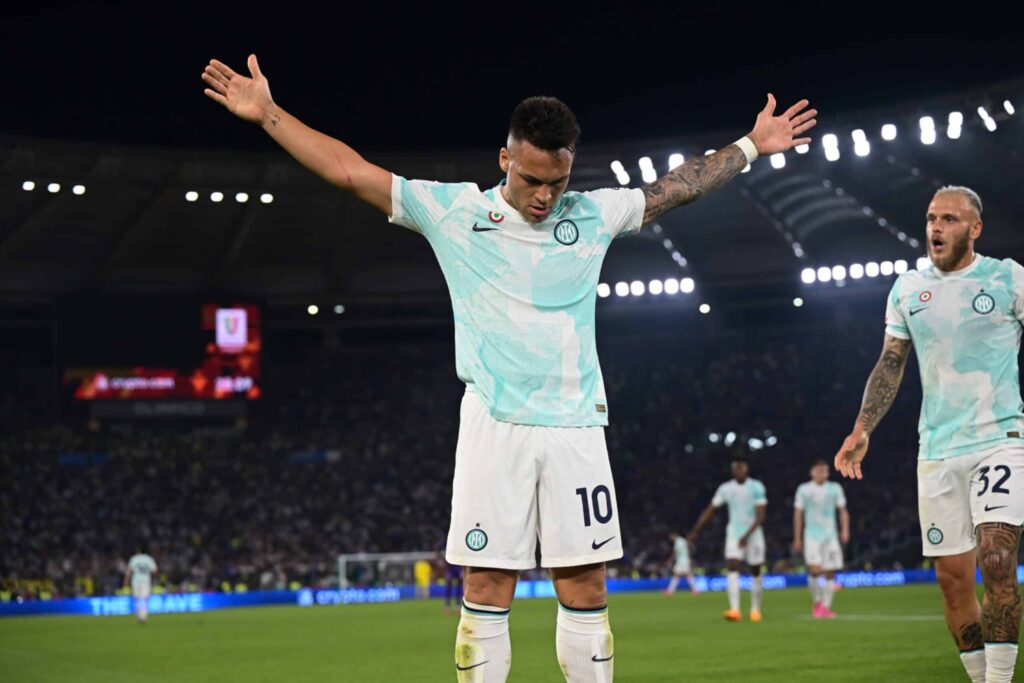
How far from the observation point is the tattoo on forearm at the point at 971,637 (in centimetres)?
703

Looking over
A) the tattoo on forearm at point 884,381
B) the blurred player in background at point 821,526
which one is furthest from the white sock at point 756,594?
the tattoo on forearm at point 884,381

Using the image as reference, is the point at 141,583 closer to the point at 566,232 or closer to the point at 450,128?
the point at 450,128

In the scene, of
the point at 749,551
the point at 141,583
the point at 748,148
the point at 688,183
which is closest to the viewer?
the point at 688,183

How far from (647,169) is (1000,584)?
26.6 meters

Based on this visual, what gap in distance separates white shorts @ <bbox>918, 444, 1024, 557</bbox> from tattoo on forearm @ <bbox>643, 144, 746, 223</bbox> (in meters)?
2.39

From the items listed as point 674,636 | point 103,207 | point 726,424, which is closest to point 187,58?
point 103,207

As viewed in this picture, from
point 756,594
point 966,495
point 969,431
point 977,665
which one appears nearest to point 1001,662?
point 977,665

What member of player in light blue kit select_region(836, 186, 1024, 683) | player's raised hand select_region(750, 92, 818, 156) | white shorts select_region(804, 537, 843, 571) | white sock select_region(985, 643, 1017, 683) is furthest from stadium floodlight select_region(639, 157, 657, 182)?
player's raised hand select_region(750, 92, 818, 156)

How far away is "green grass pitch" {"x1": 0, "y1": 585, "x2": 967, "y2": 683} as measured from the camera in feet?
37.1

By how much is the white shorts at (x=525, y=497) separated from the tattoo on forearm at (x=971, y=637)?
9.65 ft

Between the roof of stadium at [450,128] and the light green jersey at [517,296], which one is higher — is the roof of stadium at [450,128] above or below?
above

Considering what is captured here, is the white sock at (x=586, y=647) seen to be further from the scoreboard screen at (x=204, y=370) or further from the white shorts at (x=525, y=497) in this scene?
the scoreboard screen at (x=204, y=370)

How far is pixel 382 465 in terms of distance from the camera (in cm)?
4419

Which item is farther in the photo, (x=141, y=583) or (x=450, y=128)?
(x=450, y=128)
